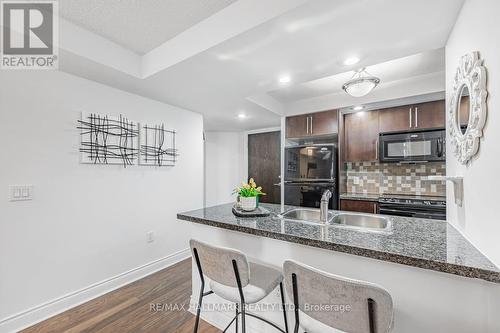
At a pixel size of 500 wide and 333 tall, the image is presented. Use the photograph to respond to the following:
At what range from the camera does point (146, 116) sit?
2863 mm

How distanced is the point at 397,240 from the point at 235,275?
0.88m

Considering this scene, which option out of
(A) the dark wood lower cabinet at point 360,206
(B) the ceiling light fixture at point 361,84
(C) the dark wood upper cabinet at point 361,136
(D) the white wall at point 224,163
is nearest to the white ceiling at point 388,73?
(C) the dark wood upper cabinet at point 361,136

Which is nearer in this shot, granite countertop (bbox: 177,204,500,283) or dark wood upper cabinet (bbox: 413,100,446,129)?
granite countertop (bbox: 177,204,500,283)

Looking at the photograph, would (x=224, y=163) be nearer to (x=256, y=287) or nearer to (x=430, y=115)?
(x=430, y=115)

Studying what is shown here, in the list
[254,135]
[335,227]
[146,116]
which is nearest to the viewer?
[335,227]

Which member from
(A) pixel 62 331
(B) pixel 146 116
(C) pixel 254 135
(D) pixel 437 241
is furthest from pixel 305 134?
(A) pixel 62 331

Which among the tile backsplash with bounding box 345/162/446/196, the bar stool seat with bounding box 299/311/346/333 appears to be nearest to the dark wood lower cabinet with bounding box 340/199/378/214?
the tile backsplash with bounding box 345/162/446/196

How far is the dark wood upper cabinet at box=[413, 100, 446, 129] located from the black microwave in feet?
0.29

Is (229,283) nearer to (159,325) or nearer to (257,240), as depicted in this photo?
(257,240)

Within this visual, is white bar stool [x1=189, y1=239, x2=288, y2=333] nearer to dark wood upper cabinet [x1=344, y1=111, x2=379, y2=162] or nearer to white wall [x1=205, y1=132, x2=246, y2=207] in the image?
dark wood upper cabinet [x1=344, y1=111, x2=379, y2=162]

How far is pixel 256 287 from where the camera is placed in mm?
1322

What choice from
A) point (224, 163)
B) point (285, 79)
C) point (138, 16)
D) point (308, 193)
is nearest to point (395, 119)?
point (308, 193)

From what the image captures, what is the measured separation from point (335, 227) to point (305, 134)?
248 cm

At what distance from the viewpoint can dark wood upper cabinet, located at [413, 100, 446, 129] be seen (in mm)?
2820
